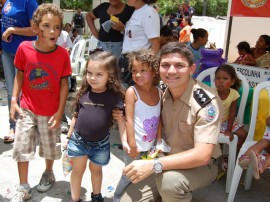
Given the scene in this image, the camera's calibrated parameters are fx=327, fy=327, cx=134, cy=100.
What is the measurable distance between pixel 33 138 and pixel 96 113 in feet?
2.13

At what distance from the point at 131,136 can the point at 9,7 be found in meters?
1.92

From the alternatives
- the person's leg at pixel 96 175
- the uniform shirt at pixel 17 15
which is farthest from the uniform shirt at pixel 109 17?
the person's leg at pixel 96 175

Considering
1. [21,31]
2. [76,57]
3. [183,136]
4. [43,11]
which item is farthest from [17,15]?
[76,57]

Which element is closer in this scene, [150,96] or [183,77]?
[183,77]

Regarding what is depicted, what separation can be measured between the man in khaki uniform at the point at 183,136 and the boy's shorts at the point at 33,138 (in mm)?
805

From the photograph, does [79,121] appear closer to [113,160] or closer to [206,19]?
[113,160]

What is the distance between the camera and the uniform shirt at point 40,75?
2480 millimetres

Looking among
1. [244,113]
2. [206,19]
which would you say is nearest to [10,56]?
[244,113]

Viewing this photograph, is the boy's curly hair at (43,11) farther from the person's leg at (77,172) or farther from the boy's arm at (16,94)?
the person's leg at (77,172)

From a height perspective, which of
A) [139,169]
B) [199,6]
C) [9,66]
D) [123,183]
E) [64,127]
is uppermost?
[199,6]

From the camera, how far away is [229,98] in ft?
10.3

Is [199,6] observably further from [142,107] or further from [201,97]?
[201,97]

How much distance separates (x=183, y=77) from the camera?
79.7 inches

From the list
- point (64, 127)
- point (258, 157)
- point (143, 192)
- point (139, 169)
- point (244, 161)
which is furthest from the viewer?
point (64, 127)
